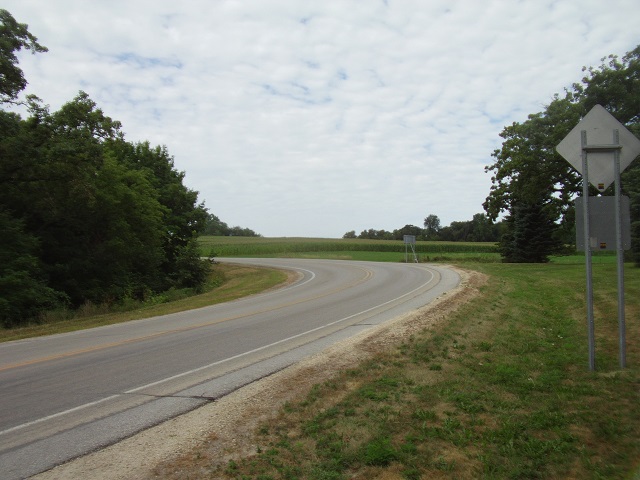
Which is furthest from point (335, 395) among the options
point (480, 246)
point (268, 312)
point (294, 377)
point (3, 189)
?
point (480, 246)

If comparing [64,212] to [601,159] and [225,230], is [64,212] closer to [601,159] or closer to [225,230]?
[601,159]

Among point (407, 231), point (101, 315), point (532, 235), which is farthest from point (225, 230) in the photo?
point (101, 315)

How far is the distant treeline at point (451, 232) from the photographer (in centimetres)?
12375

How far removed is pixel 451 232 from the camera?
141500mm

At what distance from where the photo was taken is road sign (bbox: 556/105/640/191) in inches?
262

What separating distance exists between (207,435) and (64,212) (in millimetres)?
22162

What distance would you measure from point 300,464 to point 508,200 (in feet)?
127

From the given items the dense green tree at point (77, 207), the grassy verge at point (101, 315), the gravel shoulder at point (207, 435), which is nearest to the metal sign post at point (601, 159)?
the gravel shoulder at point (207, 435)

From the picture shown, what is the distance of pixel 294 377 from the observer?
6.99 m

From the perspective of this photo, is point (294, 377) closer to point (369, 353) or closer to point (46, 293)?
point (369, 353)

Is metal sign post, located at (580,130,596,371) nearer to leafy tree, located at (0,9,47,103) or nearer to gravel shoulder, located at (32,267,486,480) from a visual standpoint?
gravel shoulder, located at (32,267,486,480)

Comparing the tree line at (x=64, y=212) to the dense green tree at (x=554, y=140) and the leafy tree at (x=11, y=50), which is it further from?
the dense green tree at (x=554, y=140)

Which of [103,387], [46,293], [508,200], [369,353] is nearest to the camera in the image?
[103,387]

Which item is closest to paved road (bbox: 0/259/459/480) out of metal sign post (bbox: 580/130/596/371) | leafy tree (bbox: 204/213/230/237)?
metal sign post (bbox: 580/130/596/371)
